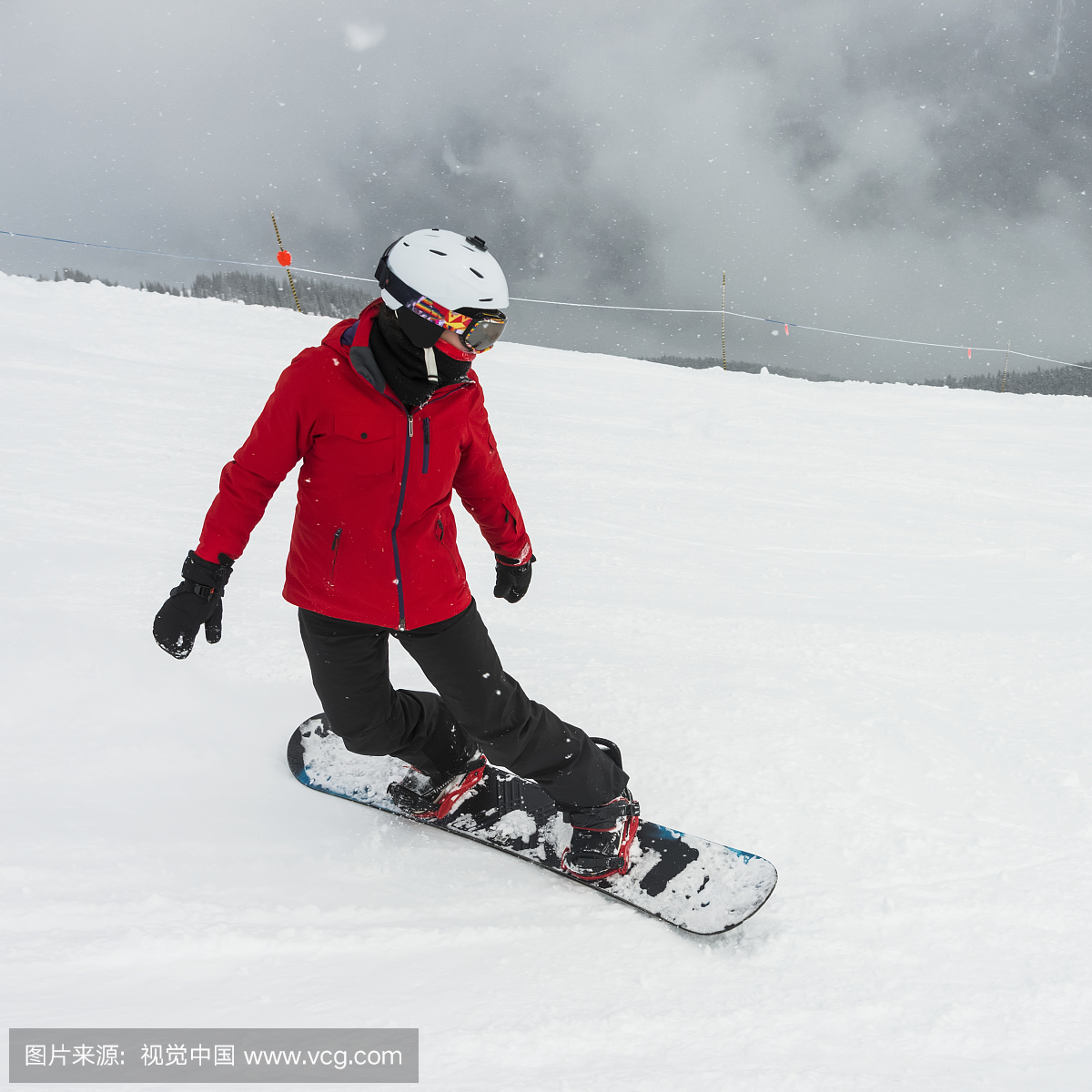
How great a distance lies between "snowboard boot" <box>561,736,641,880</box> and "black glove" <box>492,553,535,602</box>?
78 centimetres

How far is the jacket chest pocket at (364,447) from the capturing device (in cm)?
A: 208

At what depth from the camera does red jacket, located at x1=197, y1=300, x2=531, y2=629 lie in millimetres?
2064

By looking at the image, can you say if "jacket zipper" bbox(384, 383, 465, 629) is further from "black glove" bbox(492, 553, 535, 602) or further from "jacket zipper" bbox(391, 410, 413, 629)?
"black glove" bbox(492, 553, 535, 602)

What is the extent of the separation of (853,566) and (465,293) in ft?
13.2

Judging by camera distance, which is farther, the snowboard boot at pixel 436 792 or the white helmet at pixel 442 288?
the snowboard boot at pixel 436 792

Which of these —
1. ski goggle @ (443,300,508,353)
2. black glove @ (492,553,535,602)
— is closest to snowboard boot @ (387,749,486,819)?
black glove @ (492,553,535,602)

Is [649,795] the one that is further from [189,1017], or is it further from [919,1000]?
[189,1017]

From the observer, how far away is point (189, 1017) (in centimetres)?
174

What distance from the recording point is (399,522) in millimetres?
2221

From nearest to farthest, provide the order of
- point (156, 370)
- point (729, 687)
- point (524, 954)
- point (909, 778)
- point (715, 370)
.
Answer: point (524, 954) → point (909, 778) → point (729, 687) → point (156, 370) → point (715, 370)

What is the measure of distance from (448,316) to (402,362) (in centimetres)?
18

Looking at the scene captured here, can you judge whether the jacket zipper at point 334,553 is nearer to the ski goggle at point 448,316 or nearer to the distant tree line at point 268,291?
the ski goggle at point 448,316

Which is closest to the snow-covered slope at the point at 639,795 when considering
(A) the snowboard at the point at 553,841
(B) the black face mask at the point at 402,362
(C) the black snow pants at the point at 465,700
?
(A) the snowboard at the point at 553,841

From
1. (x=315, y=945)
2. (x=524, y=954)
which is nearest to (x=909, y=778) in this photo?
(x=524, y=954)
